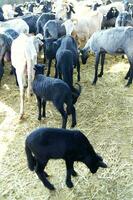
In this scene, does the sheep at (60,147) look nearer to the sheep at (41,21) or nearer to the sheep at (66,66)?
the sheep at (66,66)

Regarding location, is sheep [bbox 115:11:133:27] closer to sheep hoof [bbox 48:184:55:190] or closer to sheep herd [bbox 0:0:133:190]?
sheep herd [bbox 0:0:133:190]

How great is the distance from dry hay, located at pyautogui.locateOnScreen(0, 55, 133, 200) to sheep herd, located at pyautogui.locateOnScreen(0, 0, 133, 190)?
17cm

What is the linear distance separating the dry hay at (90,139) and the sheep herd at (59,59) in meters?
0.17

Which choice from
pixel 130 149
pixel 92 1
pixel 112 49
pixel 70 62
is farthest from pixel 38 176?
pixel 92 1

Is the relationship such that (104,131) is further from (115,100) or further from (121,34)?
(121,34)

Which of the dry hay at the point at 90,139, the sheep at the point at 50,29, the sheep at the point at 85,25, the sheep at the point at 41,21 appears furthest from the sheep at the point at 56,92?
the sheep at the point at 41,21

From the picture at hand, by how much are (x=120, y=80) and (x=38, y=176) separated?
420 centimetres

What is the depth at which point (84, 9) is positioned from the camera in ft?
36.8

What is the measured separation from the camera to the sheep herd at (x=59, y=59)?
413 centimetres

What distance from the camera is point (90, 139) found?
5.58 metres

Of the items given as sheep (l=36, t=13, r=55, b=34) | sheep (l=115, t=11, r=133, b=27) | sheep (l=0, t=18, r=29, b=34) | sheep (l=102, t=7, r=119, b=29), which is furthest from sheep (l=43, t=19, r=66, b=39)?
sheep (l=102, t=7, r=119, b=29)

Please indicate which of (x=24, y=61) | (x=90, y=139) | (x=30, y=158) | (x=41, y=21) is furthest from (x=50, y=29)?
(x=30, y=158)

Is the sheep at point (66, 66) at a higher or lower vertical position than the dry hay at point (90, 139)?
higher

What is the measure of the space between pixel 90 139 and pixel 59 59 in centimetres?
184
